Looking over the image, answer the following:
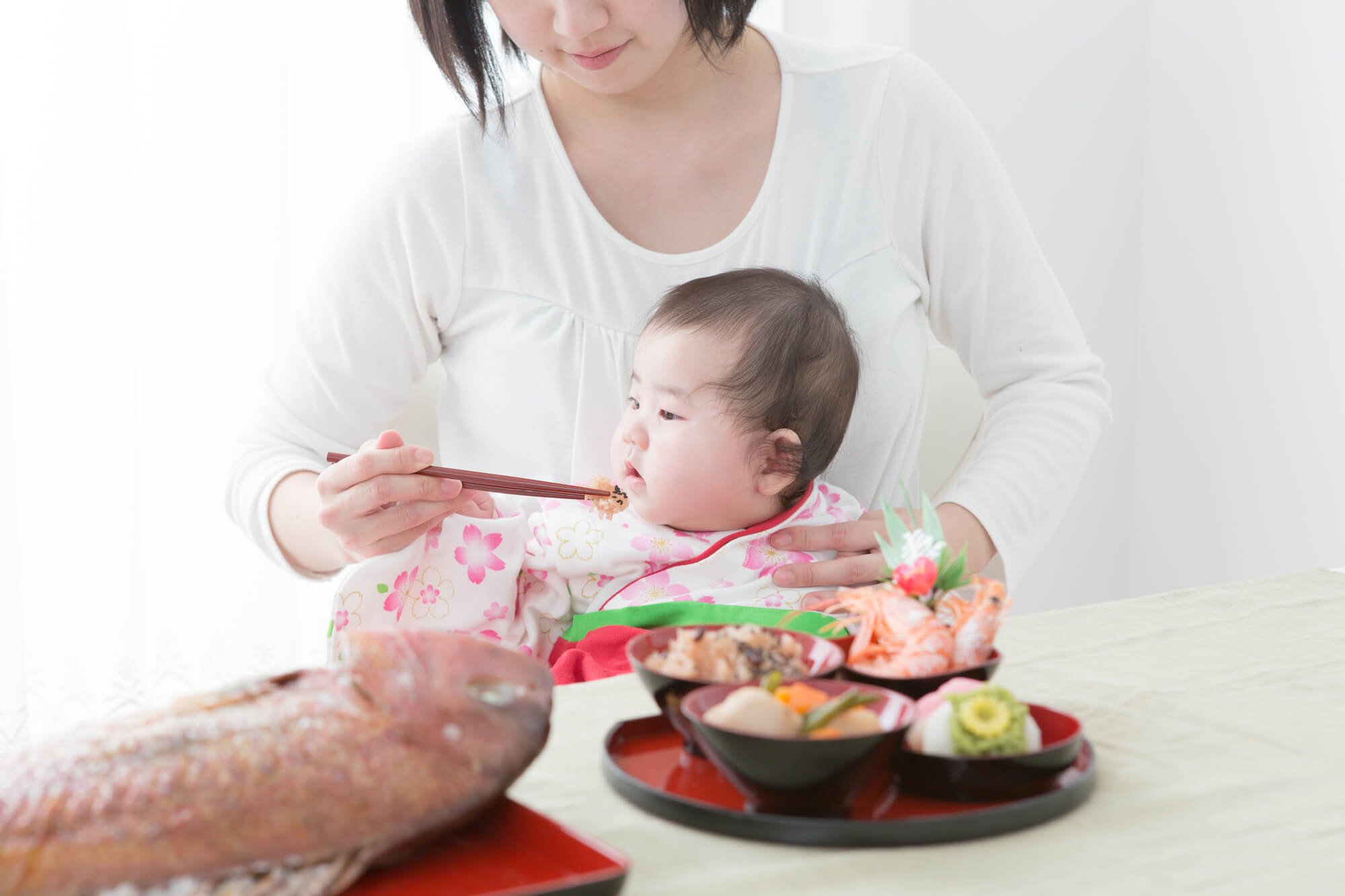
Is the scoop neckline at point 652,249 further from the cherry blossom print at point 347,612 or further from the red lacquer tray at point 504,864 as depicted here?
the red lacquer tray at point 504,864

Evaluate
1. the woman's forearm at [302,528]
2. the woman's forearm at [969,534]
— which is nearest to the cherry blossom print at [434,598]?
the woman's forearm at [302,528]

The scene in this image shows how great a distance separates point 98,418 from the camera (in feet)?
6.42

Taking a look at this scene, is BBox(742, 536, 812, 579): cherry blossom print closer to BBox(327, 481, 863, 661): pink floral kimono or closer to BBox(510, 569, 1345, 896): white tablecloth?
BBox(327, 481, 863, 661): pink floral kimono

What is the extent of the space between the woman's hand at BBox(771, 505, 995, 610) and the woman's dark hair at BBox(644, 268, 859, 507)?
0.26ft

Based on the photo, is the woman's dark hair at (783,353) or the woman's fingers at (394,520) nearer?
the woman's fingers at (394,520)

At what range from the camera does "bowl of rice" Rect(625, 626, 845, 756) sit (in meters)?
0.68

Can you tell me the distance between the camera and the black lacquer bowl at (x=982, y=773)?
62cm

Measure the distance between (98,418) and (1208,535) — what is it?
2.37 meters

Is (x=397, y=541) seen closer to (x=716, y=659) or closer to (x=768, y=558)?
(x=768, y=558)

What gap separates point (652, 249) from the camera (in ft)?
5.00

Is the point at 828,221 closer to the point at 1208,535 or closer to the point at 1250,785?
the point at 1250,785

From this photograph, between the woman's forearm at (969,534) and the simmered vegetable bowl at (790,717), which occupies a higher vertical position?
the simmered vegetable bowl at (790,717)

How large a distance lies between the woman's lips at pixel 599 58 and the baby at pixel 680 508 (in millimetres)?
269

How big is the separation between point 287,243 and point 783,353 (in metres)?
1.11
